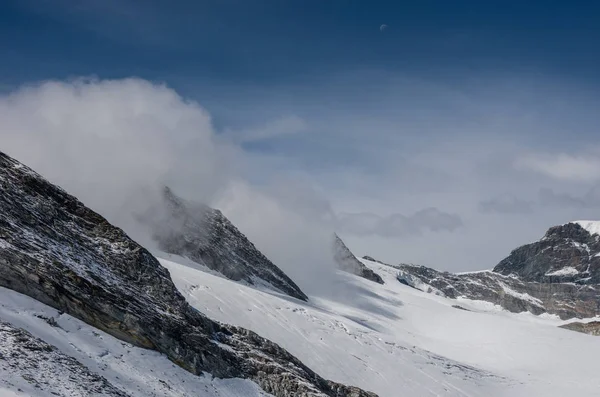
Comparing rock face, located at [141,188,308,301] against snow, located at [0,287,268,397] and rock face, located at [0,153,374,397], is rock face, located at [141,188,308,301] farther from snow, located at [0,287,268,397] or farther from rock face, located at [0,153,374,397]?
snow, located at [0,287,268,397]

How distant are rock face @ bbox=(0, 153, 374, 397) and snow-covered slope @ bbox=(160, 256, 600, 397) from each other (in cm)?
1275

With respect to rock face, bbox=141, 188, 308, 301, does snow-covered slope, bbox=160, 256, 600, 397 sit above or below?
below

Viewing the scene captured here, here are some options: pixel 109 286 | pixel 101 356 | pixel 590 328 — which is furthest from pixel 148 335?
pixel 590 328

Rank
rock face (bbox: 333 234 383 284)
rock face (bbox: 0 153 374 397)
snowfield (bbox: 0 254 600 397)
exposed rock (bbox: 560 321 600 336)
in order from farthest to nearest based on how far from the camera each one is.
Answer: rock face (bbox: 333 234 383 284) < exposed rock (bbox: 560 321 600 336) < rock face (bbox: 0 153 374 397) < snowfield (bbox: 0 254 600 397)

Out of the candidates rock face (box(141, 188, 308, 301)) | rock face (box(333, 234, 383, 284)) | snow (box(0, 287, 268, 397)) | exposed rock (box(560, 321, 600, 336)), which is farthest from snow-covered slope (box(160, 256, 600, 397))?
rock face (box(333, 234, 383, 284))

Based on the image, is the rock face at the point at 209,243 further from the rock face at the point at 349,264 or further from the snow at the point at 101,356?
the rock face at the point at 349,264

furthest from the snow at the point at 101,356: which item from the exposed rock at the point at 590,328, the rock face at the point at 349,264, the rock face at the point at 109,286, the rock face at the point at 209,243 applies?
the rock face at the point at 349,264

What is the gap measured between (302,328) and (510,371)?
3662cm

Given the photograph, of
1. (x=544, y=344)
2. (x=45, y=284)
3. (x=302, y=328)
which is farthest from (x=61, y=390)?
(x=544, y=344)

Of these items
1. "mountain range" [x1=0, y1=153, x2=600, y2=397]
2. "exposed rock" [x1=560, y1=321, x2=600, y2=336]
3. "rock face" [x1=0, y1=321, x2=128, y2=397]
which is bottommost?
"rock face" [x1=0, y1=321, x2=128, y2=397]

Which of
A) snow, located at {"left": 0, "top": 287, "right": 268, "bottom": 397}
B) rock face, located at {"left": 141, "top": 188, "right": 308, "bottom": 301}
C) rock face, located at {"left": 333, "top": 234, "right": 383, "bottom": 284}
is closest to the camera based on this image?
snow, located at {"left": 0, "top": 287, "right": 268, "bottom": 397}

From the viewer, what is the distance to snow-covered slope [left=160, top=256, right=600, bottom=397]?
5216 cm

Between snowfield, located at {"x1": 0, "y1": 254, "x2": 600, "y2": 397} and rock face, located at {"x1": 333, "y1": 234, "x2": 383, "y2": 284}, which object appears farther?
rock face, located at {"x1": 333, "y1": 234, "x2": 383, "y2": 284}

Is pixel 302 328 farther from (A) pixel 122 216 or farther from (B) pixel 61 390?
(A) pixel 122 216
